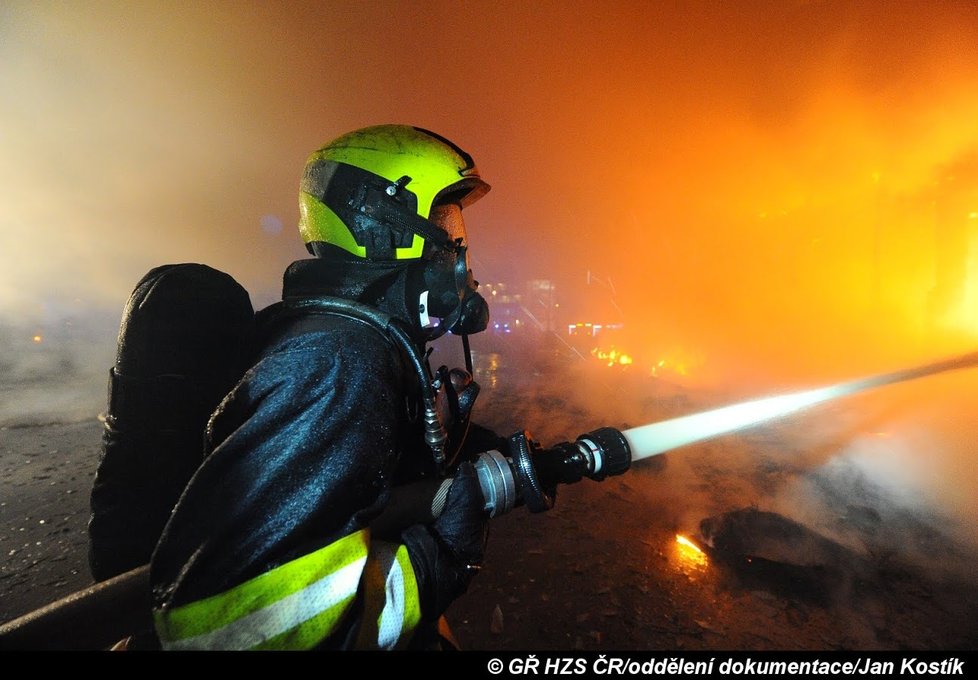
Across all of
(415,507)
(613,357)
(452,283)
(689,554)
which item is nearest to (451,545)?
(415,507)

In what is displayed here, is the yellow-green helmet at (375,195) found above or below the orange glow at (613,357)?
above

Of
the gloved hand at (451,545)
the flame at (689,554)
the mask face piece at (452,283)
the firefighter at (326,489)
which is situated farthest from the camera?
the flame at (689,554)

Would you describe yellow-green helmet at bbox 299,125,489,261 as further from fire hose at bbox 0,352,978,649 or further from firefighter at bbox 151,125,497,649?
fire hose at bbox 0,352,978,649

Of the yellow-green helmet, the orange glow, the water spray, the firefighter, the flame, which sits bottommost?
the orange glow

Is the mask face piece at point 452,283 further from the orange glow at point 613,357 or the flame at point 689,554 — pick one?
the orange glow at point 613,357

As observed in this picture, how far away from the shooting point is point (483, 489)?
1.72 meters

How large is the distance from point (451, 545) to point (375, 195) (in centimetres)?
176

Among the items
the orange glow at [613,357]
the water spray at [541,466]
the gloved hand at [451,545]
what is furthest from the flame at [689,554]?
the orange glow at [613,357]

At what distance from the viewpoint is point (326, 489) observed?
1.18m

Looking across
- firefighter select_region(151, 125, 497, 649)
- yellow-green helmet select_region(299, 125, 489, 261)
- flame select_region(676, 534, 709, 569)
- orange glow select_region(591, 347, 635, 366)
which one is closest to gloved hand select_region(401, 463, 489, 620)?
firefighter select_region(151, 125, 497, 649)

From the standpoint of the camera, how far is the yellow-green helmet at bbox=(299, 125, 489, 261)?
1.94 m

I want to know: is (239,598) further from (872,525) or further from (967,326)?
(967,326)

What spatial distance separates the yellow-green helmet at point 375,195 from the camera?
1.94m

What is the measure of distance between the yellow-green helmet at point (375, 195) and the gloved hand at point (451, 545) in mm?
1239
